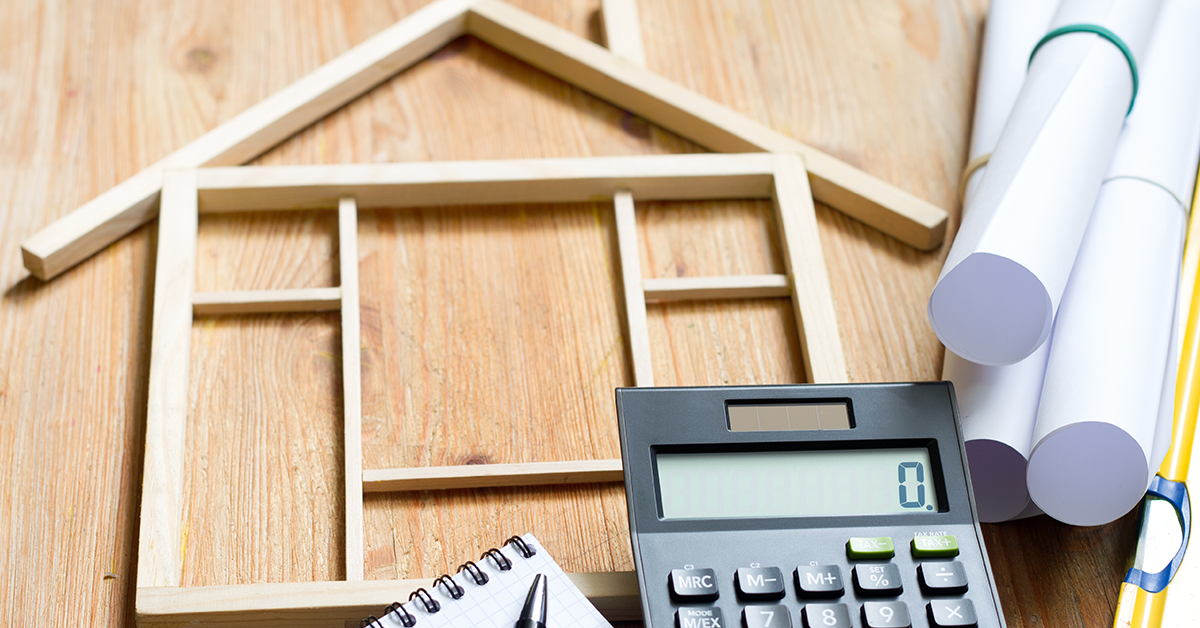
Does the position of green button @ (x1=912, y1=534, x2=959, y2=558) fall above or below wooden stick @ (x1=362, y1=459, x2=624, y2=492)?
below

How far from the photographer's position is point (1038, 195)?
23.5 inches

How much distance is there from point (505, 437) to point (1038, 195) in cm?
39

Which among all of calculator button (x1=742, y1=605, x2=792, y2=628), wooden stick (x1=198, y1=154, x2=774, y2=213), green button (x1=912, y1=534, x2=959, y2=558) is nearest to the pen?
calculator button (x1=742, y1=605, x2=792, y2=628)

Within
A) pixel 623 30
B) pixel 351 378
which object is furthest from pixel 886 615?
pixel 623 30

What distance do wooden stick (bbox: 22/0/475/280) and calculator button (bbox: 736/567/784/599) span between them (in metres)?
0.55

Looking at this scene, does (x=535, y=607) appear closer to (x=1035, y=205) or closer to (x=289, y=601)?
(x=289, y=601)

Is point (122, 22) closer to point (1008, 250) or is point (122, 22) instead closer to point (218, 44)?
point (218, 44)

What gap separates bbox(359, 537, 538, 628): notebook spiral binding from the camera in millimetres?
501

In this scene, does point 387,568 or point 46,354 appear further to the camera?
point 46,354

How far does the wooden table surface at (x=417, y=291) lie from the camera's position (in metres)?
0.63

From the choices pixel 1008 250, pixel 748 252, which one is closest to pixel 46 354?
pixel 748 252

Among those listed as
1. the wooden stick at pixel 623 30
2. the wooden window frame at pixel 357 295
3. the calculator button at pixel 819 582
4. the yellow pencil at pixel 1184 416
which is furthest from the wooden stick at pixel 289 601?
the wooden stick at pixel 623 30

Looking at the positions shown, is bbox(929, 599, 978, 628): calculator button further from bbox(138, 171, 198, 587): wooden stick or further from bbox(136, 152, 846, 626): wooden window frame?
bbox(138, 171, 198, 587): wooden stick

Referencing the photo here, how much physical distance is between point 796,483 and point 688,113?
0.39 metres
